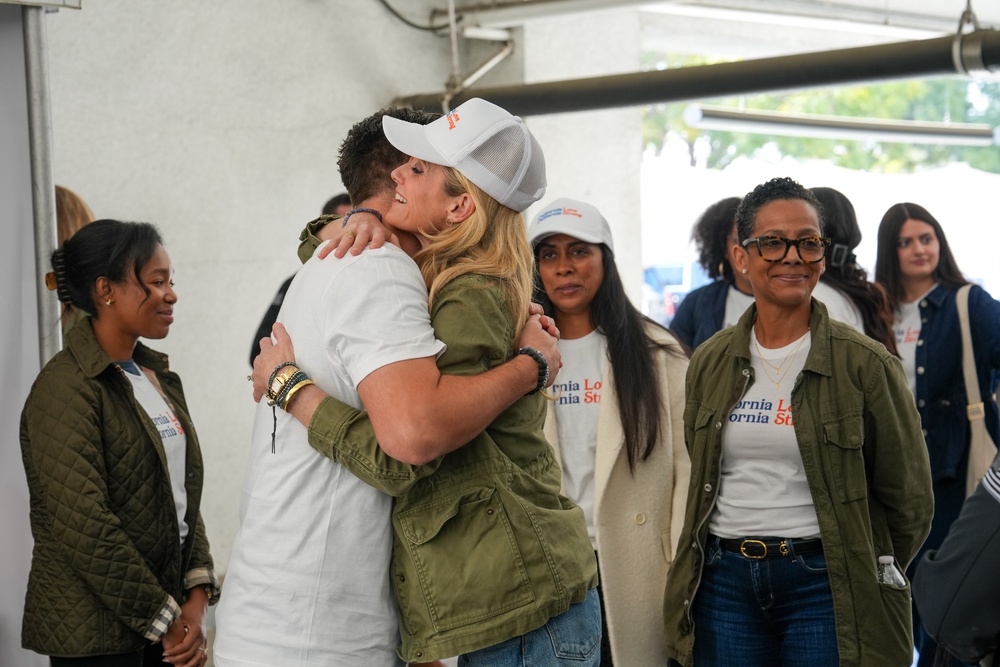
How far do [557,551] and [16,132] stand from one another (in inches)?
74.2

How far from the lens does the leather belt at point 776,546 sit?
8.24 feet

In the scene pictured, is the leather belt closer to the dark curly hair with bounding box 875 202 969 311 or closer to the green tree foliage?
the dark curly hair with bounding box 875 202 969 311

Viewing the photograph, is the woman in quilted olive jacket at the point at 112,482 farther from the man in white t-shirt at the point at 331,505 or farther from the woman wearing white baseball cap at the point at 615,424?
the woman wearing white baseball cap at the point at 615,424

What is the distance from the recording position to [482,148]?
1.75 meters

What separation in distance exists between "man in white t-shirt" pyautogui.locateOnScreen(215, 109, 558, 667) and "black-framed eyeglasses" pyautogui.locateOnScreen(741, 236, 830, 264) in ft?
3.89

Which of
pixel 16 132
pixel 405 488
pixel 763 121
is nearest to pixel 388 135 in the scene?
pixel 405 488

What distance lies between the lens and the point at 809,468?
2.50m

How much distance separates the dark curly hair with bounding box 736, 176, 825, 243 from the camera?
2.77m

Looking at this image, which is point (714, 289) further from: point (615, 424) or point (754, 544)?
point (754, 544)

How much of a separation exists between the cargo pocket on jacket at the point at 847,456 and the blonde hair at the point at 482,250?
1.07 meters

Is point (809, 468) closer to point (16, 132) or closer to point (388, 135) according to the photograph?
point (388, 135)

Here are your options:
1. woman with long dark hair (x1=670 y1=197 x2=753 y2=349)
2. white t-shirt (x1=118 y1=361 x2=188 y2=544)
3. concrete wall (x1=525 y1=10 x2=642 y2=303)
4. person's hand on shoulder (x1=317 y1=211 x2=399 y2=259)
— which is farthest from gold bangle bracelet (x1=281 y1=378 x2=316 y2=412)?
→ concrete wall (x1=525 y1=10 x2=642 y2=303)

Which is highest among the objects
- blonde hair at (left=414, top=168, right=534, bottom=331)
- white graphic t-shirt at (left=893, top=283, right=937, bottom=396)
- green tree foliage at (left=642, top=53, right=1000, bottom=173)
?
green tree foliage at (left=642, top=53, right=1000, bottom=173)

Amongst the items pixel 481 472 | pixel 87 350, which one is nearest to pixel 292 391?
pixel 481 472
